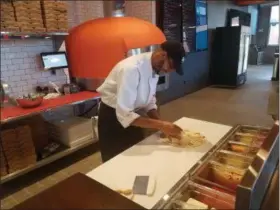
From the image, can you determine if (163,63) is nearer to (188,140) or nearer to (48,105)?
(188,140)

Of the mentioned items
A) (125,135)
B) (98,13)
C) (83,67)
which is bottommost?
(125,135)

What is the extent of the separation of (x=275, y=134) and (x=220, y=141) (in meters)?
0.28

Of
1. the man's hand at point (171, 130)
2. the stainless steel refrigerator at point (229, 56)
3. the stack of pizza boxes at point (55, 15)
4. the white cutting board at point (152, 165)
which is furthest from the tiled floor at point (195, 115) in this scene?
the stack of pizza boxes at point (55, 15)

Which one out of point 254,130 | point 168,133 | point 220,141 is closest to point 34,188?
point 168,133

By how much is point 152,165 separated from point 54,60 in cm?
201

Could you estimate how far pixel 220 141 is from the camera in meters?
1.27

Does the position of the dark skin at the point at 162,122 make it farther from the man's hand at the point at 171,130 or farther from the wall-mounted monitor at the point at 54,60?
the wall-mounted monitor at the point at 54,60

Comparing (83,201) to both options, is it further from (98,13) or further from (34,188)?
(98,13)

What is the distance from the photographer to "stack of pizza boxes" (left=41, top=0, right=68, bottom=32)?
2.25m

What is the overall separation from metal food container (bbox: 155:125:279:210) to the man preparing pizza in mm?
279

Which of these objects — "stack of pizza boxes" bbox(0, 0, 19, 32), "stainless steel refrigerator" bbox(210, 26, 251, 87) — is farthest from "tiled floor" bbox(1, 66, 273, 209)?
Answer: "stack of pizza boxes" bbox(0, 0, 19, 32)

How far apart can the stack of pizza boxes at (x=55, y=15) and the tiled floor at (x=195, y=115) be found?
4.73ft

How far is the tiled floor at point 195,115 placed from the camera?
213 cm

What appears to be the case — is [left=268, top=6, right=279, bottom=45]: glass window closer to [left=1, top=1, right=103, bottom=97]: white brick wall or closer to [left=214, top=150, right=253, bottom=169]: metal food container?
[left=214, top=150, right=253, bottom=169]: metal food container
